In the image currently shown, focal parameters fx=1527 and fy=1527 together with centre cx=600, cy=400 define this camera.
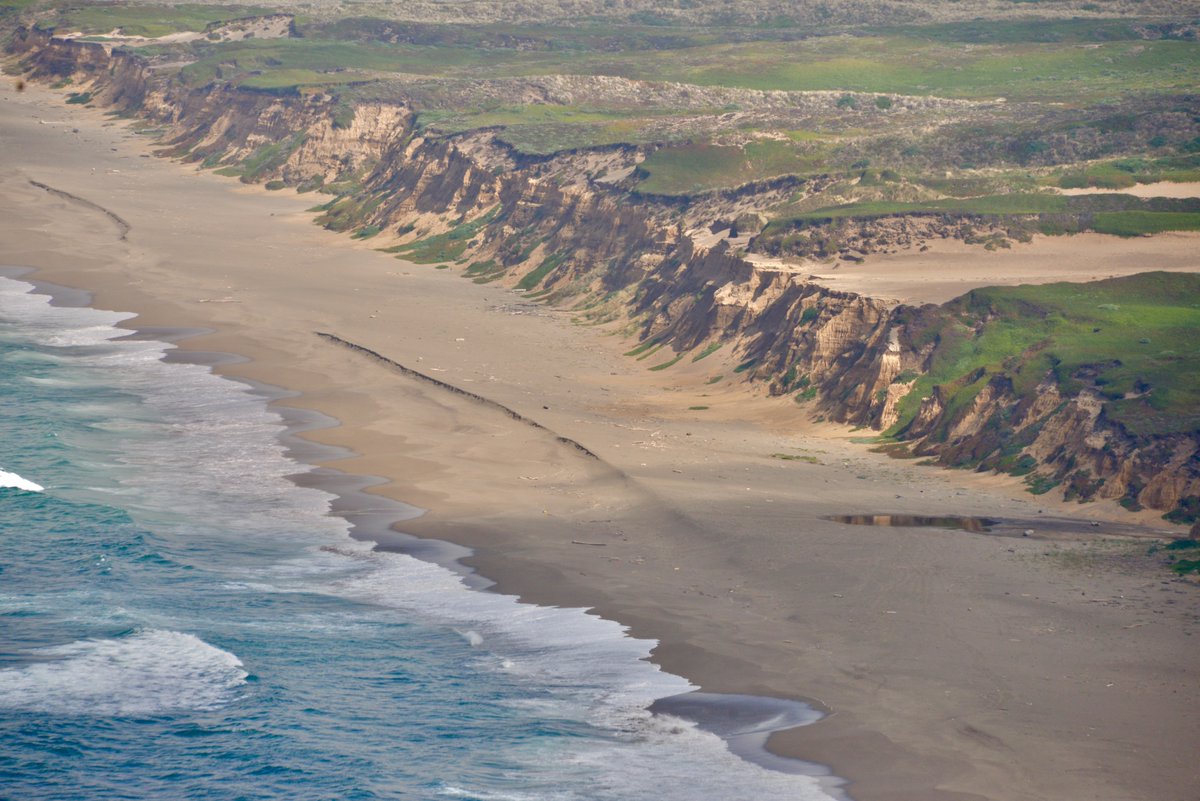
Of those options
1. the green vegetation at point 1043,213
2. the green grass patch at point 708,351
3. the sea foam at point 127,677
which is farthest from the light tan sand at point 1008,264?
the sea foam at point 127,677

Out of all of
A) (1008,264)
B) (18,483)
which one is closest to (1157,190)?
(1008,264)

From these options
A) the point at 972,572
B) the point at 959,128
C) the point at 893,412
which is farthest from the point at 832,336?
the point at 959,128

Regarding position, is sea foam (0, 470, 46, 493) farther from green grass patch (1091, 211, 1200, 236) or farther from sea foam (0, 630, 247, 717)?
green grass patch (1091, 211, 1200, 236)

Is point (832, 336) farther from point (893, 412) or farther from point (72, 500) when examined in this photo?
point (72, 500)

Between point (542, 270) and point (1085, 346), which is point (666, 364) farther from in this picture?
point (542, 270)

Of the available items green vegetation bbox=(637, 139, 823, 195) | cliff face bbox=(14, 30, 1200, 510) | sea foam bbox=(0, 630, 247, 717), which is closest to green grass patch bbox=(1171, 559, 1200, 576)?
cliff face bbox=(14, 30, 1200, 510)

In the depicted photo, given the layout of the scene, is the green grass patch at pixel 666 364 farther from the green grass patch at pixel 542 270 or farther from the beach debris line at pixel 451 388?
the green grass patch at pixel 542 270
